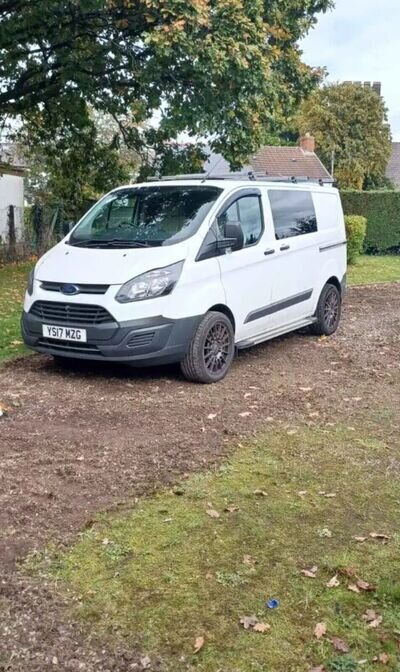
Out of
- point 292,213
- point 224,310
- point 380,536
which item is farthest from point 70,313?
point 380,536

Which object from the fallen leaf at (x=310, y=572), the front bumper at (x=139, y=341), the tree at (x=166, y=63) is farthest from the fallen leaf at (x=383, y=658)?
the tree at (x=166, y=63)

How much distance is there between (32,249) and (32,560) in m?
15.6

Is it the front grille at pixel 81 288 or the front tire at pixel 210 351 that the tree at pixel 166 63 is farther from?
the front tire at pixel 210 351

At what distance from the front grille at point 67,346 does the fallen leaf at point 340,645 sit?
12.6 ft

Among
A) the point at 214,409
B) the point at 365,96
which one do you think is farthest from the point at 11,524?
the point at 365,96

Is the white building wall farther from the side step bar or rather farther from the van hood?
the van hood

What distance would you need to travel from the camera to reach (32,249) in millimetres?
18078

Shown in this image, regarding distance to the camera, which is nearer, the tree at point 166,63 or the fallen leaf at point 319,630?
the fallen leaf at point 319,630

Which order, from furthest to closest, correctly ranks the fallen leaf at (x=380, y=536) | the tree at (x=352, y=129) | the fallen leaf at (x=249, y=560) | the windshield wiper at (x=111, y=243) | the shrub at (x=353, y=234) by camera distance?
the tree at (x=352, y=129) < the shrub at (x=353, y=234) < the windshield wiper at (x=111, y=243) < the fallen leaf at (x=380, y=536) < the fallen leaf at (x=249, y=560)

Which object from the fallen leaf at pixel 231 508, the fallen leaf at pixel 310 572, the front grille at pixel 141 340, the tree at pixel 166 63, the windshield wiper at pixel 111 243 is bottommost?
the fallen leaf at pixel 310 572

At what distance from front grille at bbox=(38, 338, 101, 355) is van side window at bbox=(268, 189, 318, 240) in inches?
103

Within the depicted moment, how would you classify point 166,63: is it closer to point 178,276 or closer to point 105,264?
point 105,264

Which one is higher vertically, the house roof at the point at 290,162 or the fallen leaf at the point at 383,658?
the house roof at the point at 290,162

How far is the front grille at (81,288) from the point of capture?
606 cm
